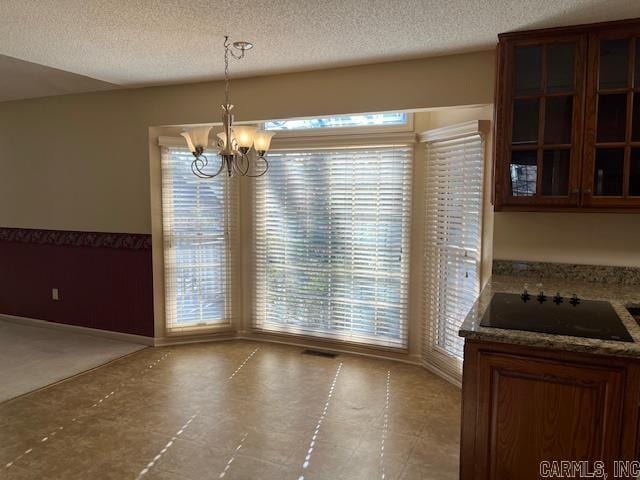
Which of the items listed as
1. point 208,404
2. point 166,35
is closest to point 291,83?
point 166,35

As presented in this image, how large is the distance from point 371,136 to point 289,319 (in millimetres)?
1889

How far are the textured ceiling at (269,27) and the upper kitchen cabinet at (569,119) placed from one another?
13cm

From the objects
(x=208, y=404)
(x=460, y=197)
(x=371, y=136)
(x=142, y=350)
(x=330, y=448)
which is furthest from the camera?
(x=142, y=350)

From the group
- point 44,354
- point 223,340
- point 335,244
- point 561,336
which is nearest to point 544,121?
point 561,336

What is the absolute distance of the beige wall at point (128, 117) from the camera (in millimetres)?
3162

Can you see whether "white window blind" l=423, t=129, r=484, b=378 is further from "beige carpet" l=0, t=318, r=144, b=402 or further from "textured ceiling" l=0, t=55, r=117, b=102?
"textured ceiling" l=0, t=55, r=117, b=102

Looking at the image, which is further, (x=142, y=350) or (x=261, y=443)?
(x=142, y=350)

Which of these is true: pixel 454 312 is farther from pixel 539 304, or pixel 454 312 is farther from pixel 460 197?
pixel 539 304

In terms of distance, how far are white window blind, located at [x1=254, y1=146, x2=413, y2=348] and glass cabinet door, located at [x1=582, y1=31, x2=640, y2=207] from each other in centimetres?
153

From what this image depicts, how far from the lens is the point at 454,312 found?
3.55m

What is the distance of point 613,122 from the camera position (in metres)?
2.46

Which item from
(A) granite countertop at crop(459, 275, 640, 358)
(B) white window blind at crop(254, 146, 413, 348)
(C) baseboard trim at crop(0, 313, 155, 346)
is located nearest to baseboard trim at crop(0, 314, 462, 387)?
(C) baseboard trim at crop(0, 313, 155, 346)

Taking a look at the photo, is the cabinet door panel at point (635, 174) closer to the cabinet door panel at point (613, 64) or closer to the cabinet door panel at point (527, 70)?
the cabinet door panel at point (613, 64)

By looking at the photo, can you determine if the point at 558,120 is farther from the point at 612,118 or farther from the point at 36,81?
the point at 36,81
